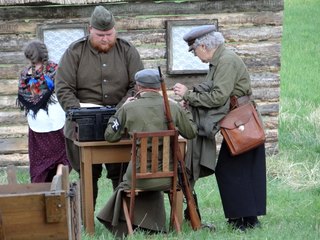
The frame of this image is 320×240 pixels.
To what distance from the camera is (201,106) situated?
775cm

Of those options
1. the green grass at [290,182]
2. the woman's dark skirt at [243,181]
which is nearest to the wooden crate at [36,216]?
the green grass at [290,182]

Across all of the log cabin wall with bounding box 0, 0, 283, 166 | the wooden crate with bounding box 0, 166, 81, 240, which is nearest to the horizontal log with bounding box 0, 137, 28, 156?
the log cabin wall with bounding box 0, 0, 283, 166

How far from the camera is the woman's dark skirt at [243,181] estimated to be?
799 cm

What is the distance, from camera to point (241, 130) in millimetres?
7738

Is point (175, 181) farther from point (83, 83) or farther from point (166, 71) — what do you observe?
point (166, 71)

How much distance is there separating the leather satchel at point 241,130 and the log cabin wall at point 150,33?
12.9ft

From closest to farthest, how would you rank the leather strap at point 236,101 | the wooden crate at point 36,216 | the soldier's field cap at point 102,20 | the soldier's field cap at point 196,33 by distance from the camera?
the wooden crate at point 36,216, the soldier's field cap at point 196,33, the leather strap at point 236,101, the soldier's field cap at point 102,20

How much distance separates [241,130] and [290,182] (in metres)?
3.36

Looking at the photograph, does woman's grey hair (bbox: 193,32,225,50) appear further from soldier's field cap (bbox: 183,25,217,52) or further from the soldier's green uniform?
the soldier's green uniform

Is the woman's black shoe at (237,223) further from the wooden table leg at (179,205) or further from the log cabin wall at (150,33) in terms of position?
the log cabin wall at (150,33)

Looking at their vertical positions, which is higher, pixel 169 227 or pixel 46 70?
pixel 46 70

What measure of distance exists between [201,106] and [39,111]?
186 centimetres

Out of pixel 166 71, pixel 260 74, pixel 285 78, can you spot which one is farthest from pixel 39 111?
pixel 285 78

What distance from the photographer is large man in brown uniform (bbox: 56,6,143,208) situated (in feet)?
26.8
